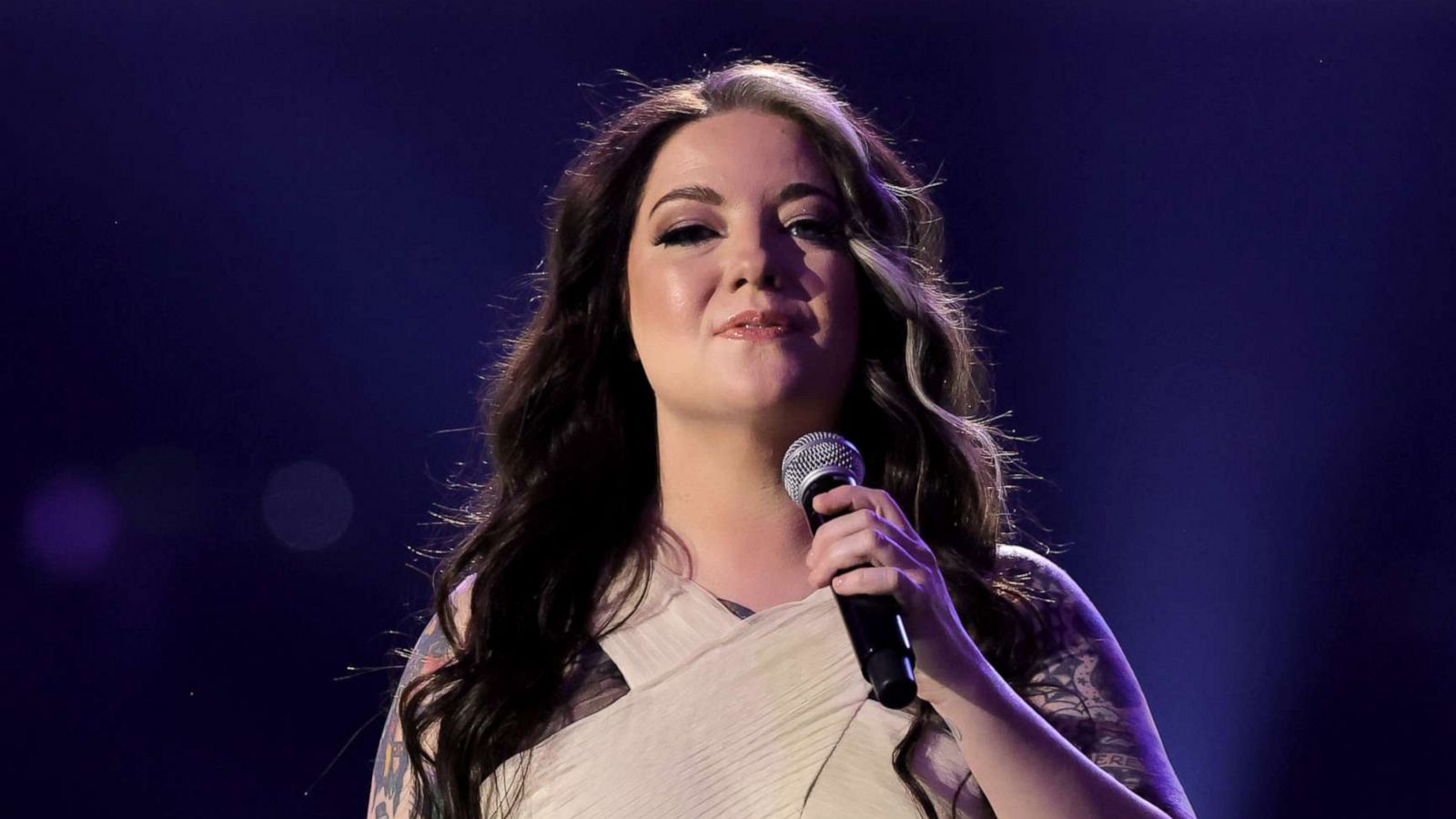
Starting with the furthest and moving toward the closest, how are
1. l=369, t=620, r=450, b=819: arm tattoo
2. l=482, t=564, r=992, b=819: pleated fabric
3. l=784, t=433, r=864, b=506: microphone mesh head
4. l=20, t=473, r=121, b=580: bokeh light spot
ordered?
l=20, t=473, r=121, b=580: bokeh light spot, l=369, t=620, r=450, b=819: arm tattoo, l=482, t=564, r=992, b=819: pleated fabric, l=784, t=433, r=864, b=506: microphone mesh head

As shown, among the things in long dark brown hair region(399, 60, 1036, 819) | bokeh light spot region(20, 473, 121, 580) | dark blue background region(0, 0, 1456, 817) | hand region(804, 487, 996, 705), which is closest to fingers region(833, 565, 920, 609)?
hand region(804, 487, 996, 705)

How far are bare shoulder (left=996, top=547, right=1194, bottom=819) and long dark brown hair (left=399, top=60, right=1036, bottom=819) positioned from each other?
39 mm

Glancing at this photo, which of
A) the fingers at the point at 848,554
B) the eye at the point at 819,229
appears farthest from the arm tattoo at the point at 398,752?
the fingers at the point at 848,554

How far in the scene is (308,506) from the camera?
2607 millimetres

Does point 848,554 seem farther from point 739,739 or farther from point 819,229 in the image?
point 819,229

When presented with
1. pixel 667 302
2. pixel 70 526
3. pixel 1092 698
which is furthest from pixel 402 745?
pixel 70 526

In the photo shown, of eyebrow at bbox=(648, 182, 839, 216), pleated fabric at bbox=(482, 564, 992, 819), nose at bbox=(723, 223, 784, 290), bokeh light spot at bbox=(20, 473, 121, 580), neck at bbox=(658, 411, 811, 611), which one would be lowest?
bokeh light spot at bbox=(20, 473, 121, 580)

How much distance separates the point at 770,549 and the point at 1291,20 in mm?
1543

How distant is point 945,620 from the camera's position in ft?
4.58

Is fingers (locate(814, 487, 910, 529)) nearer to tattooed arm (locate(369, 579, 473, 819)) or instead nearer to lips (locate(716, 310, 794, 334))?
lips (locate(716, 310, 794, 334))

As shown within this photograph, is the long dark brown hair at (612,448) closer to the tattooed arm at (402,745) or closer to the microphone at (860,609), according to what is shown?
the tattooed arm at (402,745)

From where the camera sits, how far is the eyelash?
75.4 inches

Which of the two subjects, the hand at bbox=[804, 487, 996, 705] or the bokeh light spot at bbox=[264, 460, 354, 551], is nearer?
the hand at bbox=[804, 487, 996, 705]

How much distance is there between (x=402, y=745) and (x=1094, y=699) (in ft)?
2.87
